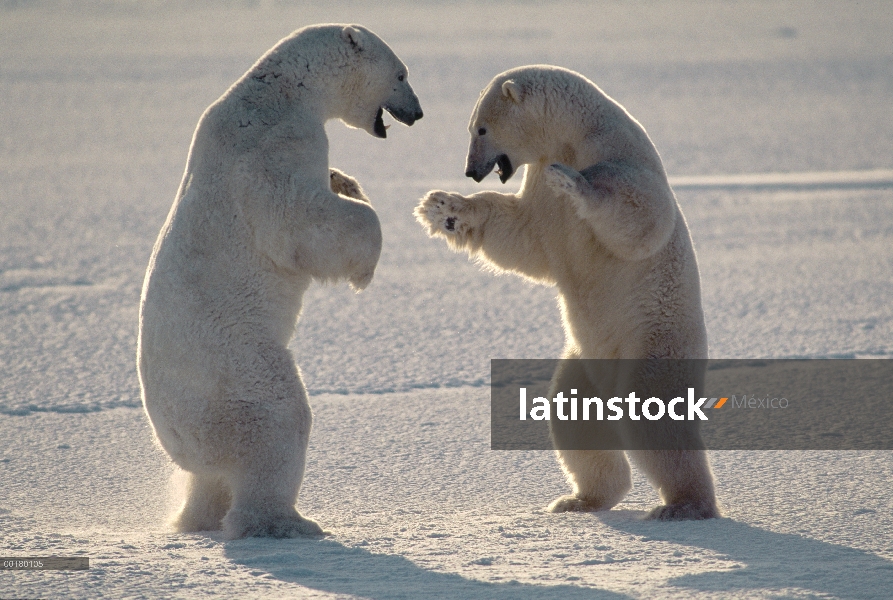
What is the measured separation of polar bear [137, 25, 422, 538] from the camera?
3760 mm

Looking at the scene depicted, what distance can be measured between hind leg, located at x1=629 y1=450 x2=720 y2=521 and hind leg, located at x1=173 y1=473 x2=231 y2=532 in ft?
4.79

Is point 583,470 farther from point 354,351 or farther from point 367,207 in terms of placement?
point 354,351

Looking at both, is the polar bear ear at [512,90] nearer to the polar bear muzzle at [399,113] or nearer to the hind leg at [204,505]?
the polar bear muzzle at [399,113]

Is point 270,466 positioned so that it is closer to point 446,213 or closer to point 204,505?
point 204,505

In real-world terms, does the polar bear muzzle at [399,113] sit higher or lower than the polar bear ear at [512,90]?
lower

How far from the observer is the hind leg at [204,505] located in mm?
4020

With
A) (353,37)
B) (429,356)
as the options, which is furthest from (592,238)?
(429,356)

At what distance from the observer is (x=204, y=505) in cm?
403

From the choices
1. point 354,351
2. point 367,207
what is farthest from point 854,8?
point 367,207

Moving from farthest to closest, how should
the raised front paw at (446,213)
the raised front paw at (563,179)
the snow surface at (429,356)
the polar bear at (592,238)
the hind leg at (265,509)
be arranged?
1. the raised front paw at (446,213)
2. the polar bear at (592,238)
3. the raised front paw at (563,179)
4. the hind leg at (265,509)
5. the snow surface at (429,356)

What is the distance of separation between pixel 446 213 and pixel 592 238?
22.5 inches

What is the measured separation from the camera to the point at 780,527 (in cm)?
386

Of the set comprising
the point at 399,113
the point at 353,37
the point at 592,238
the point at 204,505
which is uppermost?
the point at 353,37

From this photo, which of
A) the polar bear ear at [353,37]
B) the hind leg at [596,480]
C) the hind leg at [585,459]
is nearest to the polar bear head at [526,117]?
the polar bear ear at [353,37]
